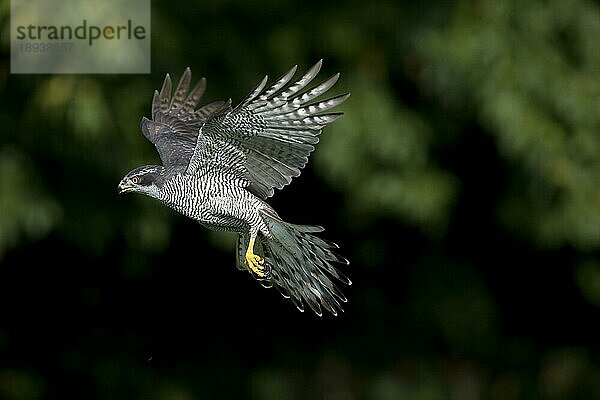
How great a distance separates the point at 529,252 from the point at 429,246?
0.90m

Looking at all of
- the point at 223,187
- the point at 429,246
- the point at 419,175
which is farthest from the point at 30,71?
the point at 223,187

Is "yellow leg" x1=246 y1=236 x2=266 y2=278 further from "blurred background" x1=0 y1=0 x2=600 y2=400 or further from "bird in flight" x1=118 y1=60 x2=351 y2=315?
"blurred background" x1=0 y1=0 x2=600 y2=400

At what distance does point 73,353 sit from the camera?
9203 mm

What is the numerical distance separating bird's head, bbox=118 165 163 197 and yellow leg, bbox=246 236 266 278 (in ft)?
0.37

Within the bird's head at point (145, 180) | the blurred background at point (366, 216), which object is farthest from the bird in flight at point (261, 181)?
the blurred background at point (366, 216)

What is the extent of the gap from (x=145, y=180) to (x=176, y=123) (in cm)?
51

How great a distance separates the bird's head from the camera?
43.0 inches

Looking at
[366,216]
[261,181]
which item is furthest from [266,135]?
[366,216]

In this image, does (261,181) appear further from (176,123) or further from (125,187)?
(176,123)

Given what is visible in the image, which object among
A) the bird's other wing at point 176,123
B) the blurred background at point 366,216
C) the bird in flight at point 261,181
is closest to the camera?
the bird in flight at point 261,181

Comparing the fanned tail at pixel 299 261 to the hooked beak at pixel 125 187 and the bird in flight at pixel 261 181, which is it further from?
the hooked beak at pixel 125 187

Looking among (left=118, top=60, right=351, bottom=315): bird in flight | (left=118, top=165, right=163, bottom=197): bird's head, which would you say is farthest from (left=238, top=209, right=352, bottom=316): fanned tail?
(left=118, top=165, right=163, bottom=197): bird's head

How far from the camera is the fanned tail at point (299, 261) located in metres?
1.10

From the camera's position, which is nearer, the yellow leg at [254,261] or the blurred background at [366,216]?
the yellow leg at [254,261]
